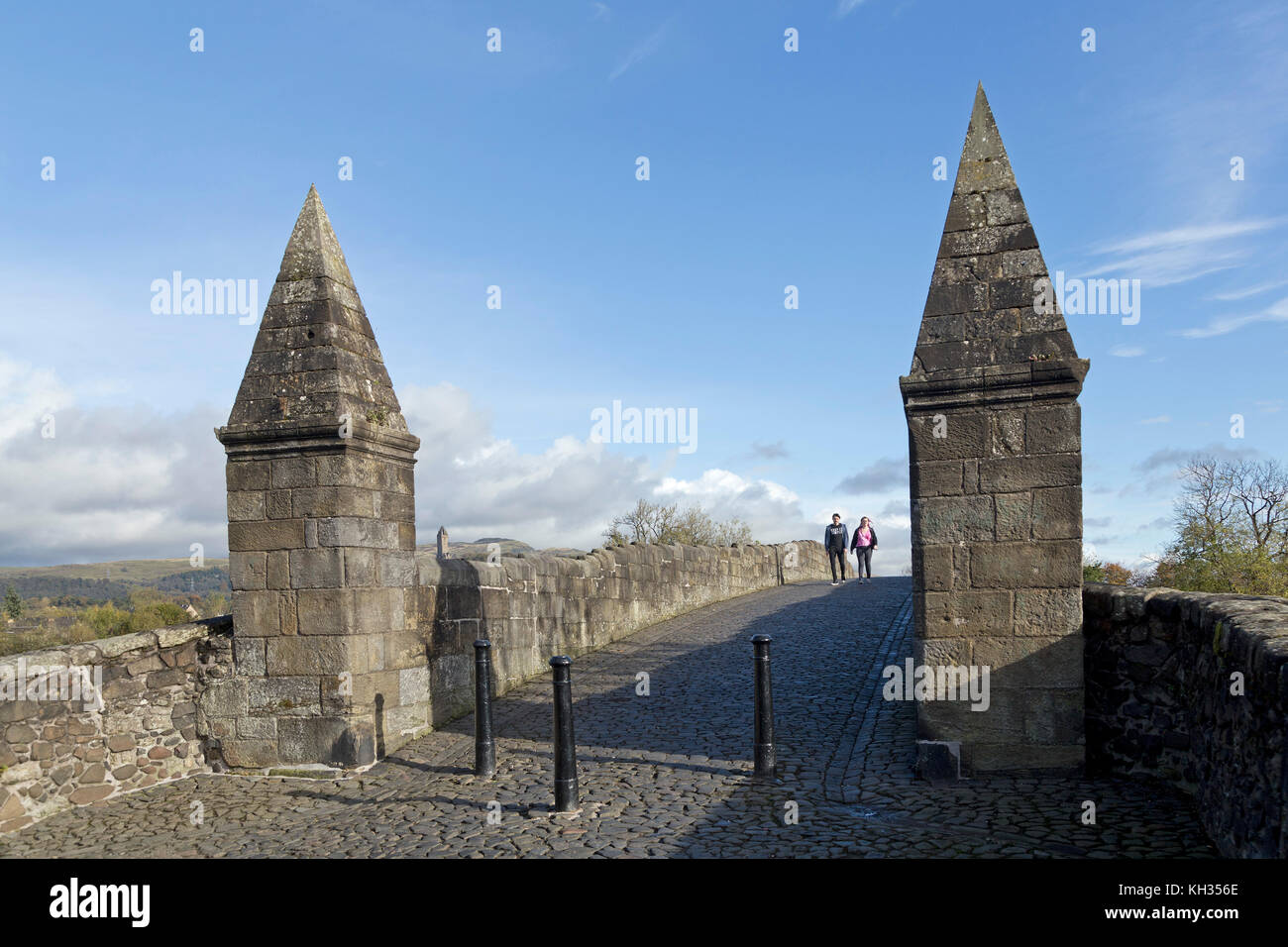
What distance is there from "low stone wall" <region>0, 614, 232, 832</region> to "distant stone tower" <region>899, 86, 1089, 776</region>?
17.8 ft

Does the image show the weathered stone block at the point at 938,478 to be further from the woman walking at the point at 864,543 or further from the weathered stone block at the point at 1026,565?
the woman walking at the point at 864,543

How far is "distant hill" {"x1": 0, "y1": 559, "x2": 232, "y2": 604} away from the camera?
278 ft

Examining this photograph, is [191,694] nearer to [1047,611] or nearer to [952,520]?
[952,520]

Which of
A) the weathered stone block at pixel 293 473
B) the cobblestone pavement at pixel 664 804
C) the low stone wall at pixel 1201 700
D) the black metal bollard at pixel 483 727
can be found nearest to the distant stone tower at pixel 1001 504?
the low stone wall at pixel 1201 700

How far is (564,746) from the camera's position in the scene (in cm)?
585

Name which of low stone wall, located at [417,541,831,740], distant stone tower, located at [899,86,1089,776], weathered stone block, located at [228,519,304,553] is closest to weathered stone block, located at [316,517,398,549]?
weathered stone block, located at [228,519,304,553]

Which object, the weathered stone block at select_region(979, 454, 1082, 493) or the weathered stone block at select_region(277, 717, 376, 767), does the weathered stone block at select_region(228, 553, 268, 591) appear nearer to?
the weathered stone block at select_region(277, 717, 376, 767)

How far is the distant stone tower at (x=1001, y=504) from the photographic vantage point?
5.97m

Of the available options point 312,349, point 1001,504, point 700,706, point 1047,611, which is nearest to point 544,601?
point 700,706

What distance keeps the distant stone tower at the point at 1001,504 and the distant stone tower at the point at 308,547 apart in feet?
13.5
